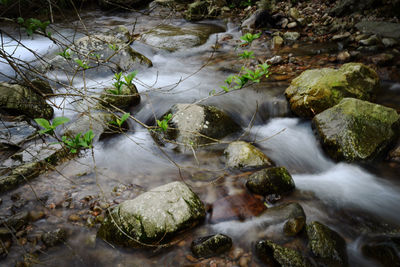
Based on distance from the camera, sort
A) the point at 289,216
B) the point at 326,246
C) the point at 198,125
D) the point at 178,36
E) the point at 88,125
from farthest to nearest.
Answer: the point at 178,36, the point at 88,125, the point at 198,125, the point at 289,216, the point at 326,246

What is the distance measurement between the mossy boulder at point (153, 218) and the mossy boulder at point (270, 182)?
0.81 metres

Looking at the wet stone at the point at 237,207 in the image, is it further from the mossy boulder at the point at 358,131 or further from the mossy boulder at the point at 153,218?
the mossy boulder at the point at 358,131

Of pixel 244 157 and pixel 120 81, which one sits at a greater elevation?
pixel 120 81

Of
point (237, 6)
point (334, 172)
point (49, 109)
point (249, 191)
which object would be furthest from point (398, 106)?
point (237, 6)

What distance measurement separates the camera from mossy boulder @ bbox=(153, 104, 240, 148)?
4207 millimetres

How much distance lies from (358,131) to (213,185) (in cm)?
218

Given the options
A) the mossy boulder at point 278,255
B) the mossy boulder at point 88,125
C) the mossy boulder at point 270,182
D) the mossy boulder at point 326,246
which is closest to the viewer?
the mossy boulder at point 278,255

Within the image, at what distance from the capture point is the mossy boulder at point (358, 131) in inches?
145

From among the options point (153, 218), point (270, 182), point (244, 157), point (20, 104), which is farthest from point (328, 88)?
point (20, 104)

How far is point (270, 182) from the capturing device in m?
3.26

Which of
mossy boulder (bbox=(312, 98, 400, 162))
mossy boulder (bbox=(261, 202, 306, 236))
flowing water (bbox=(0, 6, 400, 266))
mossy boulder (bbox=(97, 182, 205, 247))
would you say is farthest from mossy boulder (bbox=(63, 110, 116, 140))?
mossy boulder (bbox=(312, 98, 400, 162))

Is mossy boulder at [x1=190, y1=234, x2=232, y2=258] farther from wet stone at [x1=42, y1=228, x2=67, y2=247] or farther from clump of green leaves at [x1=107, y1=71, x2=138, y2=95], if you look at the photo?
clump of green leaves at [x1=107, y1=71, x2=138, y2=95]

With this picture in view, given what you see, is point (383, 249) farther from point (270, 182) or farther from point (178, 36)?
point (178, 36)

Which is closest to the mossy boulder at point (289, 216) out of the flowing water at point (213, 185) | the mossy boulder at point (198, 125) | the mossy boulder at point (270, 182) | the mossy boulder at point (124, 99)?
the flowing water at point (213, 185)
